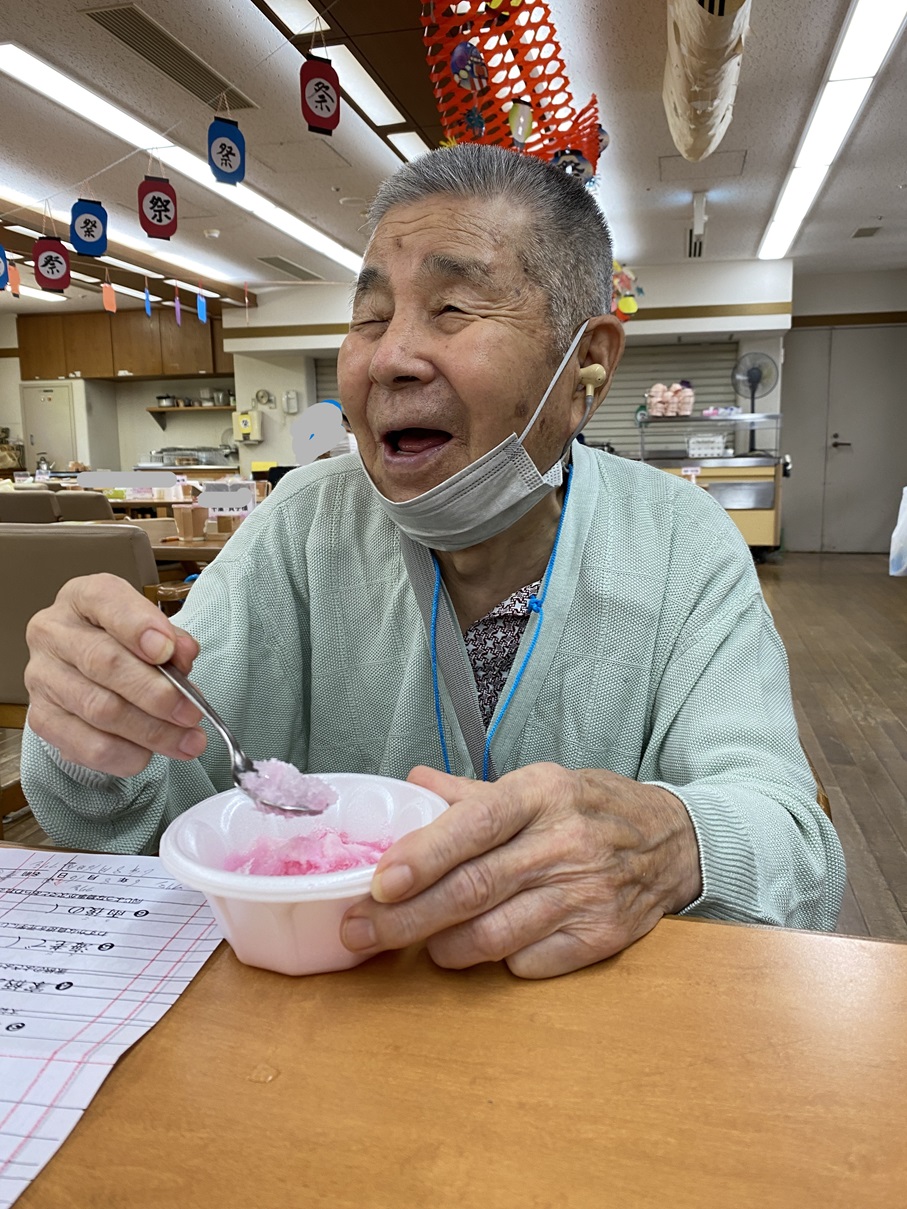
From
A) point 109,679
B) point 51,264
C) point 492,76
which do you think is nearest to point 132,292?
point 51,264

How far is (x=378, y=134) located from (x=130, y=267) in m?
4.20

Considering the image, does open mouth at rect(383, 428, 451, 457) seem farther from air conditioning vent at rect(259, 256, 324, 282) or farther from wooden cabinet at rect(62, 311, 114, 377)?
wooden cabinet at rect(62, 311, 114, 377)

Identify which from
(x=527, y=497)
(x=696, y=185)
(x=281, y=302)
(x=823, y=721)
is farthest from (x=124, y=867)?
(x=281, y=302)

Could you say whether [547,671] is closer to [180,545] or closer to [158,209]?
[180,545]

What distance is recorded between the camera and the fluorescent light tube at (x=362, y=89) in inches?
180

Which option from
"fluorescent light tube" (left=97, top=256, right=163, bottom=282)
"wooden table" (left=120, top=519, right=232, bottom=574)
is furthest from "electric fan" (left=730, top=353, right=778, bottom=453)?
"wooden table" (left=120, top=519, right=232, bottom=574)

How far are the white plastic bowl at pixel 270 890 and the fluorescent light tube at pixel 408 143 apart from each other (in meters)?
5.83

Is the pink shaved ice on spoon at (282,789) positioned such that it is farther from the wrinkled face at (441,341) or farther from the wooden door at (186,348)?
the wooden door at (186,348)

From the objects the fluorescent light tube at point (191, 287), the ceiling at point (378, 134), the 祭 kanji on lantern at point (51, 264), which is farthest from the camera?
the fluorescent light tube at point (191, 287)

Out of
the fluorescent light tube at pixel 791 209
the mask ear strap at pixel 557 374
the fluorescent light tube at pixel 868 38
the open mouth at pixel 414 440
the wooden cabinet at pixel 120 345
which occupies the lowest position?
the open mouth at pixel 414 440

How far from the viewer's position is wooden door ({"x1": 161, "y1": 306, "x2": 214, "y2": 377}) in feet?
38.2

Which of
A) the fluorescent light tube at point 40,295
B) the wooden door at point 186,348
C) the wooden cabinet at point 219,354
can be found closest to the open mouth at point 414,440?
the fluorescent light tube at point 40,295

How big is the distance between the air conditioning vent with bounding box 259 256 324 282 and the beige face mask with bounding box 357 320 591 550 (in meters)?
8.87

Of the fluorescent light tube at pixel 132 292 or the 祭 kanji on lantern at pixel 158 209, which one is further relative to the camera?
the fluorescent light tube at pixel 132 292
